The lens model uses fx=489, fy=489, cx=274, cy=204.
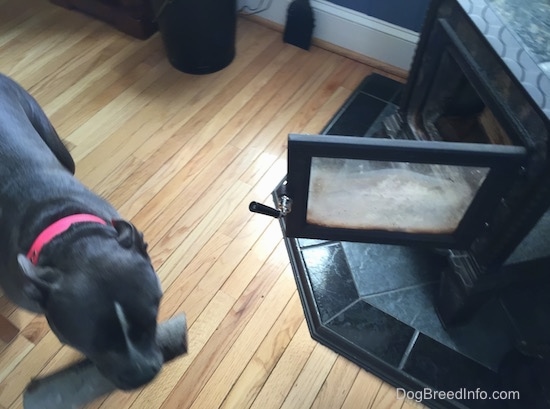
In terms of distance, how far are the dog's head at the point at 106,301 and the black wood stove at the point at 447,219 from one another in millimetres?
375

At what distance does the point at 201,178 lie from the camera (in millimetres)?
1791

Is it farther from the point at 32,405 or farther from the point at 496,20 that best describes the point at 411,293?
the point at 32,405

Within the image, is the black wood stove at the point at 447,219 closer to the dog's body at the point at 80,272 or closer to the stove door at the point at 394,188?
the stove door at the point at 394,188

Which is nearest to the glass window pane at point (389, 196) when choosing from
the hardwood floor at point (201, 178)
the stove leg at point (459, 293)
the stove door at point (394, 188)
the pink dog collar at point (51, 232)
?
the stove door at point (394, 188)

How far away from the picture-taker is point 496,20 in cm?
115

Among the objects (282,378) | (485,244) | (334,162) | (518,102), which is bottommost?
(282,378)

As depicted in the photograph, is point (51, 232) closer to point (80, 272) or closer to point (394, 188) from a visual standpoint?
point (80, 272)

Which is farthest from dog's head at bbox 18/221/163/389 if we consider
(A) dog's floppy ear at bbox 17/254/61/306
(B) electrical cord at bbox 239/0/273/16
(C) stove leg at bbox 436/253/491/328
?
(B) electrical cord at bbox 239/0/273/16

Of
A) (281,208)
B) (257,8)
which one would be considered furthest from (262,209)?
(257,8)

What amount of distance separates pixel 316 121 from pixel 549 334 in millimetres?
1110

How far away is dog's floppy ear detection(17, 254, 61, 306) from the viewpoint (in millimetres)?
842

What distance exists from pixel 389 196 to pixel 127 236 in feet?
2.15

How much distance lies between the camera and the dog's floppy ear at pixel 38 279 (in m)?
0.84

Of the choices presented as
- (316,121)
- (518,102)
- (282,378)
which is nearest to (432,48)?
(518,102)
